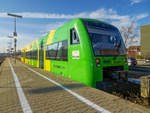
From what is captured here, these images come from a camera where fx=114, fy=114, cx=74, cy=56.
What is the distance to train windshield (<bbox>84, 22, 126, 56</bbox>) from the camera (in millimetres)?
4953

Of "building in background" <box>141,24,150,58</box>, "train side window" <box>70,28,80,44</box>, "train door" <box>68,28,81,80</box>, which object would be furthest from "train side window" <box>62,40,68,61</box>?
"building in background" <box>141,24,150,58</box>

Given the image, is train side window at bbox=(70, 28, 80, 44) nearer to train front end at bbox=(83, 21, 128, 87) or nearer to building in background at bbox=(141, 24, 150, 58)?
train front end at bbox=(83, 21, 128, 87)

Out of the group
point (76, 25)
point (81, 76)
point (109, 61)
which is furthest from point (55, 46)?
point (109, 61)

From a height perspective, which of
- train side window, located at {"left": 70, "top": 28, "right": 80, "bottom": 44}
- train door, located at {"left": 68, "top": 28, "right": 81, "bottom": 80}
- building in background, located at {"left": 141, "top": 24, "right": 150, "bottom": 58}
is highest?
building in background, located at {"left": 141, "top": 24, "right": 150, "bottom": 58}

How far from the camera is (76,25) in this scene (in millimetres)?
5371

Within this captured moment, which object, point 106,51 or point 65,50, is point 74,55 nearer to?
point 65,50

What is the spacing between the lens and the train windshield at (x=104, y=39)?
4953 millimetres

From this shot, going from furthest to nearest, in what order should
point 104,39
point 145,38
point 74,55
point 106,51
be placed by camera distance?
1. point 145,38
2. point 74,55
3. point 104,39
4. point 106,51

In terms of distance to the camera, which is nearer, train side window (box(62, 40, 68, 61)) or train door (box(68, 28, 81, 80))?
train door (box(68, 28, 81, 80))

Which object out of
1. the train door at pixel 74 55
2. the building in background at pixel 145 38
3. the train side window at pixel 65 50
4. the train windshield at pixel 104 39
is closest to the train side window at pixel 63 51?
the train side window at pixel 65 50

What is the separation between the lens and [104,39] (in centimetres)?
527

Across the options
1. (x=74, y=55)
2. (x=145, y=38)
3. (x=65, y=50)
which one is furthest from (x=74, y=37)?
(x=145, y=38)

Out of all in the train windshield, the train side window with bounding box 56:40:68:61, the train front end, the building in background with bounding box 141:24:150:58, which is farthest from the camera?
the building in background with bounding box 141:24:150:58

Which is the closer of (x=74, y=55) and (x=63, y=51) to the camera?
(x=74, y=55)
